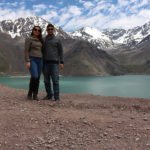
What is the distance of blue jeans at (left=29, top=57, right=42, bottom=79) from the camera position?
11.0 metres

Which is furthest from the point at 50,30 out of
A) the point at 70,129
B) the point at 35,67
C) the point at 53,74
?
the point at 70,129

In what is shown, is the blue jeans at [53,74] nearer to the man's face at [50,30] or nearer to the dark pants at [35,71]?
the dark pants at [35,71]

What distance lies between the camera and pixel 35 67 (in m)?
11.0

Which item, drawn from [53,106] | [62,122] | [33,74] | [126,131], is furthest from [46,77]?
[126,131]

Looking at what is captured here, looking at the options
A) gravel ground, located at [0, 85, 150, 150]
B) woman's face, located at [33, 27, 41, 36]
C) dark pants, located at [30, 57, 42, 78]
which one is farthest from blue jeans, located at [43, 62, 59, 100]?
gravel ground, located at [0, 85, 150, 150]

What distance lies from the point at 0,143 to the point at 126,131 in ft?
7.62

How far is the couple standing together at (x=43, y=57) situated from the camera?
36.0 ft

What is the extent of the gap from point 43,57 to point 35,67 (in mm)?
446

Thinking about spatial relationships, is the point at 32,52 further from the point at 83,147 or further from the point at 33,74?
the point at 83,147

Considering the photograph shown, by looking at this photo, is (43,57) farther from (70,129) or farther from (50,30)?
(70,129)

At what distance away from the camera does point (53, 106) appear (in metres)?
10.1

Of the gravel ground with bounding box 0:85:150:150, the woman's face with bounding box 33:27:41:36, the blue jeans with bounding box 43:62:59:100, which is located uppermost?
the woman's face with bounding box 33:27:41:36

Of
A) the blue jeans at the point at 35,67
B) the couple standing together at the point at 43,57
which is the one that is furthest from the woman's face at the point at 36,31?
the blue jeans at the point at 35,67

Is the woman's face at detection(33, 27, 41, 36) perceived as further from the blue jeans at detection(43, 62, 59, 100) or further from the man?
the blue jeans at detection(43, 62, 59, 100)
